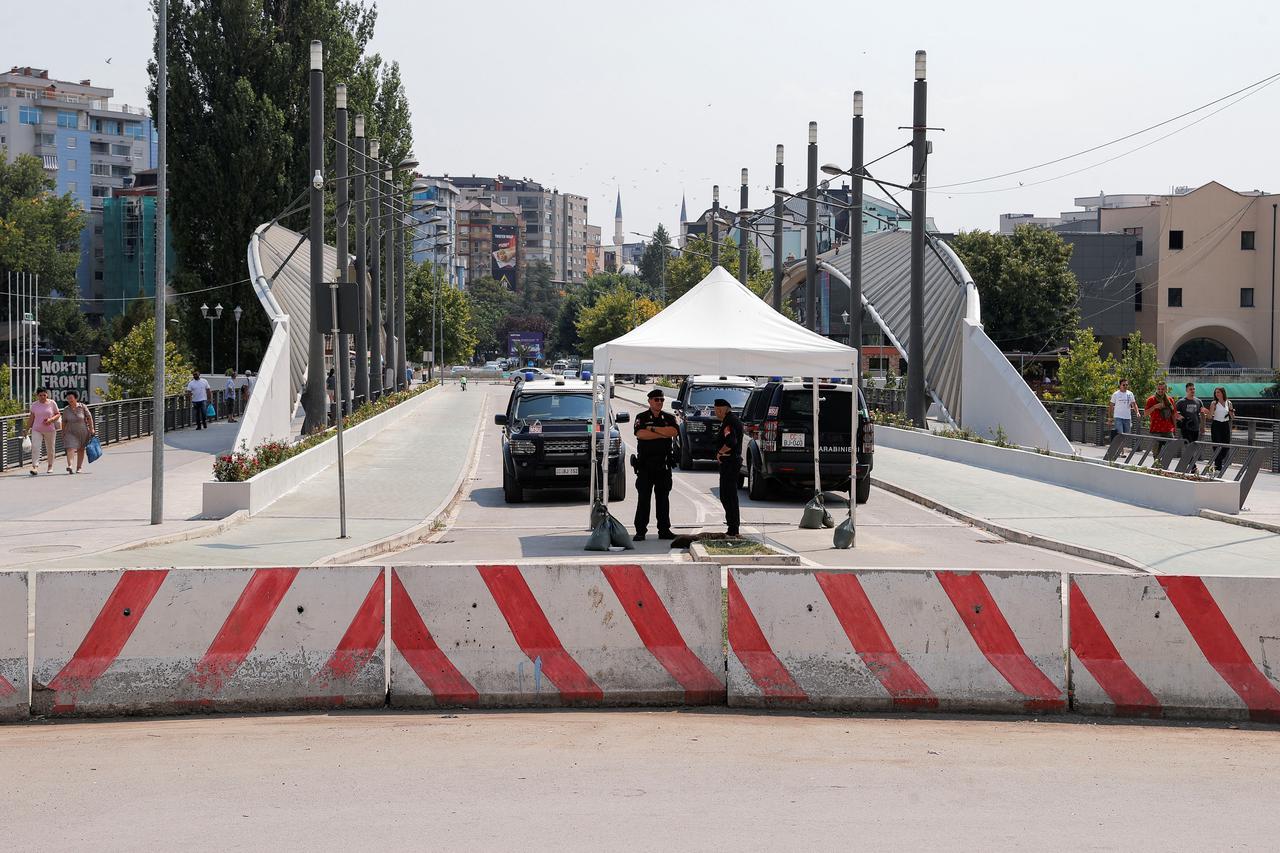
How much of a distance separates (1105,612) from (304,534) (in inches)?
A: 442

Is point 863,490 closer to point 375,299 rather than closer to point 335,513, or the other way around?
point 335,513

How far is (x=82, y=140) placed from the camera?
451ft

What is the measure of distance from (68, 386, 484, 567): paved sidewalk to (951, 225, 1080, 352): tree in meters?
55.9

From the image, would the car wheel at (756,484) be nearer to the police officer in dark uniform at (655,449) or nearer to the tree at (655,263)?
the police officer in dark uniform at (655,449)

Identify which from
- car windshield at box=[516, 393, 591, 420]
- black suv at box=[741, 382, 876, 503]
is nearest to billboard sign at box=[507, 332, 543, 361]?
car windshield at box=[516, 393, 591, 420]

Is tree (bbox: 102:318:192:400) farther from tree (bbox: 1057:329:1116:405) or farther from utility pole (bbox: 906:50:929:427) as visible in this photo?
tree (bbox: 1057:329:1116:405)

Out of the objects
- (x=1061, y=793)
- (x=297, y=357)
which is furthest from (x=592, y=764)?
(x=297, y=357)

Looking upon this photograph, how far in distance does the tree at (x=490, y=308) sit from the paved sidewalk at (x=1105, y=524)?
158279 millimetres

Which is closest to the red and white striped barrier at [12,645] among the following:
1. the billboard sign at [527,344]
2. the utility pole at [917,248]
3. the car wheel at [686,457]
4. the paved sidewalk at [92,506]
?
the paved sidewalk at [92,506]

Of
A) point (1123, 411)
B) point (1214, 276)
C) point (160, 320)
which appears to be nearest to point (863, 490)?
point (160, 320)

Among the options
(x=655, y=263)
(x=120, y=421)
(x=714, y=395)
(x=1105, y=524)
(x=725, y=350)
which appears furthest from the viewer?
(x=655, y=263)

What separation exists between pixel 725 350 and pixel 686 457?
11.7 metres

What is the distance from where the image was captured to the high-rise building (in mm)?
132875

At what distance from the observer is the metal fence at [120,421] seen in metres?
27.0
